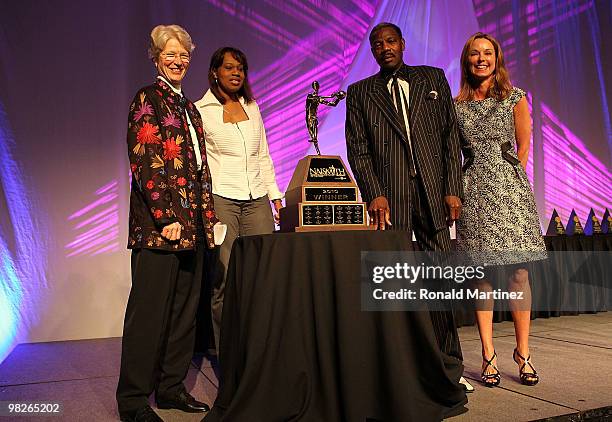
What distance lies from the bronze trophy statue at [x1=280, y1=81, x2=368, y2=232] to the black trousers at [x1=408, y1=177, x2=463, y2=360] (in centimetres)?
26

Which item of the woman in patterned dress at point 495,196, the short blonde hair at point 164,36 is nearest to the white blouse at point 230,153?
the short blonde hair at point 164,36

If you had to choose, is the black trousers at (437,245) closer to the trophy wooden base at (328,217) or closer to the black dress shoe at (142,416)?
the trophy wooden base at (328,217)

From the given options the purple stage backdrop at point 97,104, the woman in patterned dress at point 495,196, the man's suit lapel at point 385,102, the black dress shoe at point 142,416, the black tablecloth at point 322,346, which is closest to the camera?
the black tablecloth at point 322,346

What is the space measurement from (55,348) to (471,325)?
272 cm

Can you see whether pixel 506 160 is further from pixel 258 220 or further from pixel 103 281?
pixel 103 281

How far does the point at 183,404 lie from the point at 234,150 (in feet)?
3.34

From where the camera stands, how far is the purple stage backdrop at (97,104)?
361cm

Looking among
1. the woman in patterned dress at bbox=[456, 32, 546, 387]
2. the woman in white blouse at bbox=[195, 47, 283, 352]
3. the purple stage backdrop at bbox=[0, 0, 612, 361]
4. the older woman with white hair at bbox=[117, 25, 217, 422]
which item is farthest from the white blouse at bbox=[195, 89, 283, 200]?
the purple stage backdrop at bbox=[0, 0, 612, 361]

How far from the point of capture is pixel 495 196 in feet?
7.30

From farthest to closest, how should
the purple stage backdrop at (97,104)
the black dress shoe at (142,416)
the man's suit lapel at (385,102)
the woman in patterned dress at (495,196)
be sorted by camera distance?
the purple stage backdrop at (97,104) < the woman in patterned dress at (495,196) < the man's suit lapel at (385,102) < the black dress shoe at (142,416)

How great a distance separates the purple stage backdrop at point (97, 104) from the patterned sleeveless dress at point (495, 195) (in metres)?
2.04

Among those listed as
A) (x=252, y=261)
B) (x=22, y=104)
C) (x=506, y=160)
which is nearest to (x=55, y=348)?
(x=22, y=104)

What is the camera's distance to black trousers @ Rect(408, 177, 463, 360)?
2.03 metres

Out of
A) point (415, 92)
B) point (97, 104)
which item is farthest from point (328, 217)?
point (97, 104)
